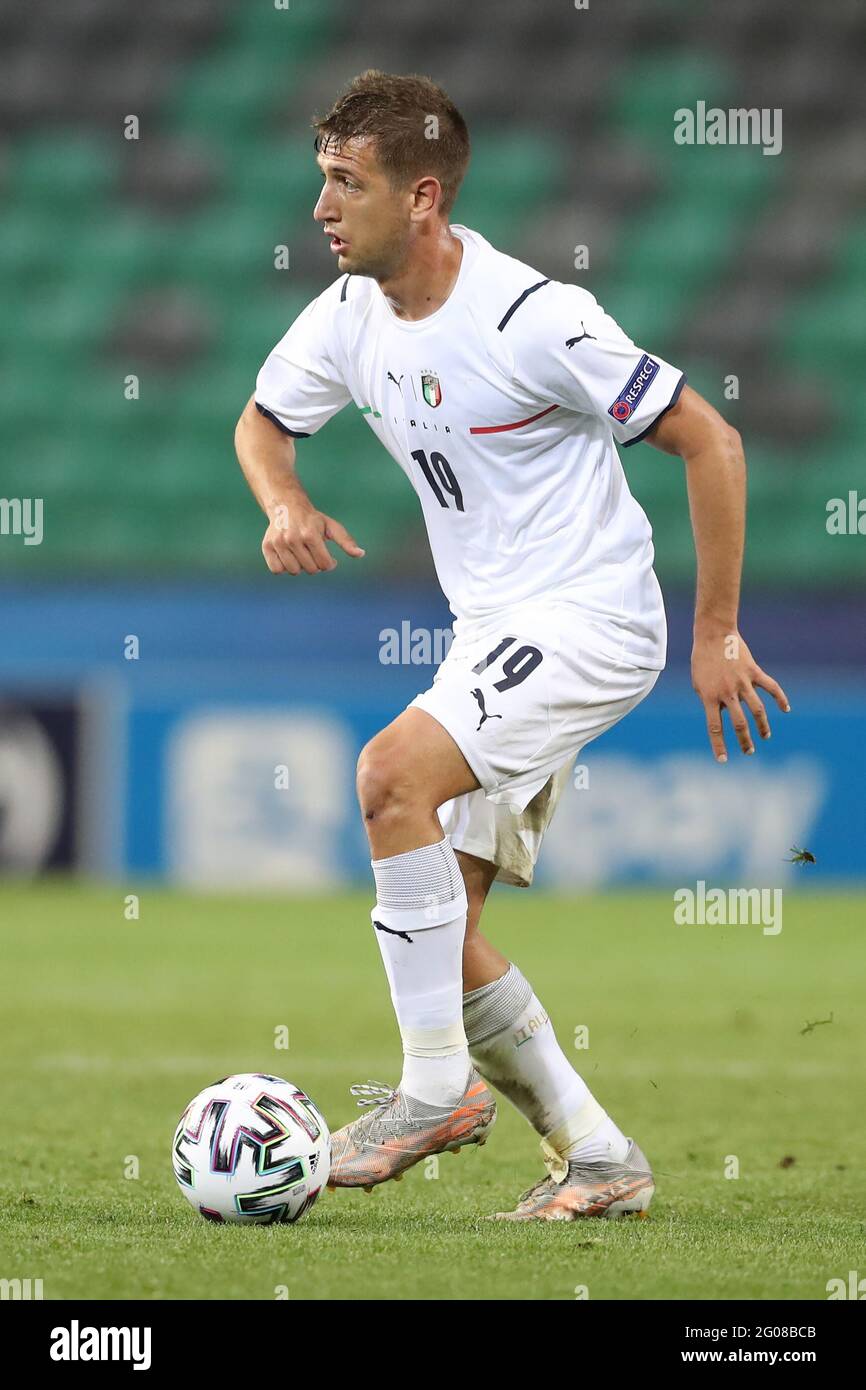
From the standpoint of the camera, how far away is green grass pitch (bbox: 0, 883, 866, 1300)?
3.15 m

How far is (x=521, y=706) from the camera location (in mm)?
3654

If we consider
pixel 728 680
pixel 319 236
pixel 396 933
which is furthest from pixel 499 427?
pixel 319 236

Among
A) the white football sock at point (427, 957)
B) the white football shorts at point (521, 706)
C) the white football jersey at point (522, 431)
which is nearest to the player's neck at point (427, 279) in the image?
the white football jersey at point (522, 431)

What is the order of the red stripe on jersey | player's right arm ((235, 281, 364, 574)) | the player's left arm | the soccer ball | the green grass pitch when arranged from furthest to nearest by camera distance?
player's right arm ((235, 281, 364, 574)) → the red stripe on jersey → the player's left arm → the soccer ball → the green grass pitch

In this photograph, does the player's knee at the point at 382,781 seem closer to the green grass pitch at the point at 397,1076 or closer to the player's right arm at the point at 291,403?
the player's right arm at the point at 291,403

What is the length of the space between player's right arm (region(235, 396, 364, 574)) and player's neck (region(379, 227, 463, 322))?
1.41 ft

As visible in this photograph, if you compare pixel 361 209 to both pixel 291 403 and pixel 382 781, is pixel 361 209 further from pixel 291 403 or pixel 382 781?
pixel 382 781

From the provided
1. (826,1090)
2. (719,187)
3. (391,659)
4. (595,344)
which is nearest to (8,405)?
(391,659)

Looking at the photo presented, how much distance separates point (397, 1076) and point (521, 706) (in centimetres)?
211

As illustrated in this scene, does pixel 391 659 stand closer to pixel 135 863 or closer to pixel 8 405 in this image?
pixel 135 863

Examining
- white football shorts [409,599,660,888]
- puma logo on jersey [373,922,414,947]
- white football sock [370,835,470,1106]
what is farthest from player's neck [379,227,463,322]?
puma logo on jersey [373,922,414,947]

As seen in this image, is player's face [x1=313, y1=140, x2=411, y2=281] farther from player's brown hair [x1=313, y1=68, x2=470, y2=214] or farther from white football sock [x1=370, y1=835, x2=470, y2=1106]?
white football sock [x1=370, y1=835, x2=470, y2=1106]

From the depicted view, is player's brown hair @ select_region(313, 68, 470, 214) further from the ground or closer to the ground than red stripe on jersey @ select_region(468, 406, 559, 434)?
further from the ground

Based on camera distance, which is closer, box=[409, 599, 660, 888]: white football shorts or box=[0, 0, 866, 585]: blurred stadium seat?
box=[409, 599, 660, 888]: white football shorts
